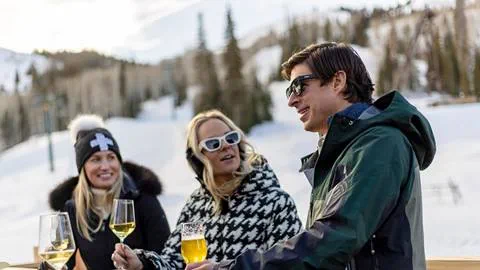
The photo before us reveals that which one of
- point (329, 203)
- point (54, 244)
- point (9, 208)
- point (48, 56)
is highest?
point (48, 56)

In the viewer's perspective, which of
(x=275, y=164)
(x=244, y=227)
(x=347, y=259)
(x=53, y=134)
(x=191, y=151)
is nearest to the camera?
(x=347, y=259)

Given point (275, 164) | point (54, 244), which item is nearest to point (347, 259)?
point (54, 244)

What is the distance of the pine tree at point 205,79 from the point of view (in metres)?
11.0

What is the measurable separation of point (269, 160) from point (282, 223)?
25.2ft

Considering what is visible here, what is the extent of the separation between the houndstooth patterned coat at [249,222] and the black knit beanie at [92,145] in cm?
72

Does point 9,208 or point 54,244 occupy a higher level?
point 54,244

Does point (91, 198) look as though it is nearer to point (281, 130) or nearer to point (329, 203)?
point (329, 203)

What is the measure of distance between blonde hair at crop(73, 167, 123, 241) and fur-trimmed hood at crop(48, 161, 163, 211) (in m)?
0.06

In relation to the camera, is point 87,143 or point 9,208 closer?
point 87,143

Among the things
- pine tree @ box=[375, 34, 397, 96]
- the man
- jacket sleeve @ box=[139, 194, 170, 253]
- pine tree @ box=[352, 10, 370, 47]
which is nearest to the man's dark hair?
the man

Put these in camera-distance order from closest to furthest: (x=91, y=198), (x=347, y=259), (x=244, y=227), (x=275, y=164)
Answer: (x=347, y=259)
(x=244, y=227)
(x=91, y=198)
(x=275, y=164)

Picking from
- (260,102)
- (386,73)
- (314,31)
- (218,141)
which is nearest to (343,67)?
(218,141)

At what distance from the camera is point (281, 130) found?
10188 mm

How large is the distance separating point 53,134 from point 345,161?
11227 mm
